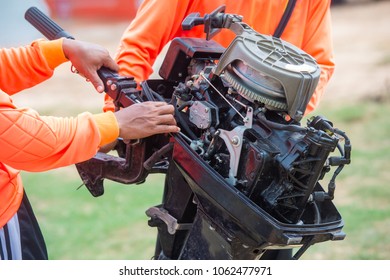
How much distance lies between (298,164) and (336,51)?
8819mm

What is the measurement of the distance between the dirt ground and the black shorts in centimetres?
581

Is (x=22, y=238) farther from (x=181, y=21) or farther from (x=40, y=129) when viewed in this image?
(x=181, y=21)

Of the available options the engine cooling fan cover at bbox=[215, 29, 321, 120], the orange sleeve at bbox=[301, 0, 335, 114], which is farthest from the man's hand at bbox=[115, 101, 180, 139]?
the orange sleeve at bbox=[301, 0, 335, 114]

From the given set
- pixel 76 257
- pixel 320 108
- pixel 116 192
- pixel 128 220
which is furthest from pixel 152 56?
pixel 320 108

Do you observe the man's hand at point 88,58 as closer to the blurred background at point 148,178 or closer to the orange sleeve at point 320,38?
the orange sleeve at point 320,38

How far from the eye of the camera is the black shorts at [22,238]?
2525 mm

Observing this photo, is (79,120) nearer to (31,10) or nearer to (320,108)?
(31,10)

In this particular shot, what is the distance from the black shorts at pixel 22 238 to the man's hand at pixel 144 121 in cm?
60

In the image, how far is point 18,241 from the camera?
2.57 m

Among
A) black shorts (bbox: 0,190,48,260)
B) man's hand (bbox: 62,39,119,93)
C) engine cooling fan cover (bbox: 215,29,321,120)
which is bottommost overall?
black shorts (bbox: 0,190,48,260)

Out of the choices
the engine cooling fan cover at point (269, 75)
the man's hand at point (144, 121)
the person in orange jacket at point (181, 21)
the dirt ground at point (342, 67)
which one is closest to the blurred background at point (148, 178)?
the dirt ground at point (342, 67)

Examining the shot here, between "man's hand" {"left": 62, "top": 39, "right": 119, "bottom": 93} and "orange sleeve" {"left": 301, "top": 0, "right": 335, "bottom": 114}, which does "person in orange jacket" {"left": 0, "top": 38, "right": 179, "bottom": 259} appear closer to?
"man's hand" {"left": 62, "top": 39, "right": 119, "bottom": 93}

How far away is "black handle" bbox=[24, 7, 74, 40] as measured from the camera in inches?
110

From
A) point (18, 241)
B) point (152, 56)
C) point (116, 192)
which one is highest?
point (152, 56)
